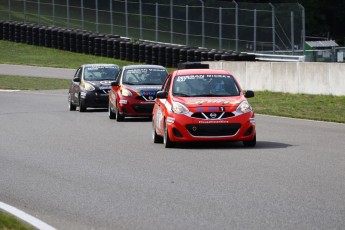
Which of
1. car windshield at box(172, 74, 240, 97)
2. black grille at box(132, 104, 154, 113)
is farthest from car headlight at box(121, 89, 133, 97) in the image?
car windshield at box(172, 74, 240, 97)

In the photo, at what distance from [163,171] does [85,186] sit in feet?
5.83

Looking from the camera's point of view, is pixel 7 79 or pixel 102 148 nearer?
pixel 102 148

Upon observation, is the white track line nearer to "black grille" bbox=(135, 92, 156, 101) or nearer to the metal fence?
"black grille" bbox=(135, 92, 156, 101)

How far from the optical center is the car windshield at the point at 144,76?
26828 mm

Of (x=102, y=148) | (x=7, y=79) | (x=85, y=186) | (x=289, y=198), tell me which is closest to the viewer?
(x=289, y=198)

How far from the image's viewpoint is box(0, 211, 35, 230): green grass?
8636mm

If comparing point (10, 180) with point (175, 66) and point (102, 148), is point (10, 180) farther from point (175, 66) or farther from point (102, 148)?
point (175, 66)

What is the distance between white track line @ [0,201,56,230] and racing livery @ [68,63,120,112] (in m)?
19.6

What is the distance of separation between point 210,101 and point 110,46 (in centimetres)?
3583

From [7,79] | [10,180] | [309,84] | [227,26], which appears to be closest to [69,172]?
[10,180]

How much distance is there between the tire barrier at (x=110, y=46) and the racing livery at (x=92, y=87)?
10931 millimetres

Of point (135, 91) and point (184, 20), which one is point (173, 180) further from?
point (184, 20)

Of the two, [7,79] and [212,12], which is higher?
[212,12]

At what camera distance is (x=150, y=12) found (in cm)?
5181
